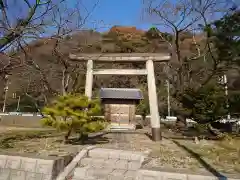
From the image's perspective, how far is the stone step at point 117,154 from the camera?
6.32 metres

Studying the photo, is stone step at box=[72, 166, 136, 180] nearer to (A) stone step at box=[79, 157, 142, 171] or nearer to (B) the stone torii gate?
(A) stone step at box=[79, 157, 142, 171]

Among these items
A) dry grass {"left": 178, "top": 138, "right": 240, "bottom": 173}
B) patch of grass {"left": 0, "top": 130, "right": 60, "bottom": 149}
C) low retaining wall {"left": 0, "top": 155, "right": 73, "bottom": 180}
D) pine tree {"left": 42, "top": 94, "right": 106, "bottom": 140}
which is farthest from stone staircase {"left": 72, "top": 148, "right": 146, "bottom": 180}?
patch of grass {"left": 0, "top": 130, "right": 60, "bottom": 149}

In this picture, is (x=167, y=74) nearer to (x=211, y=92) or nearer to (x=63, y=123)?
(x=211, y=92)

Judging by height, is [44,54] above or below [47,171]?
above

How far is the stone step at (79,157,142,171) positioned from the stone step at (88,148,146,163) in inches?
4.1

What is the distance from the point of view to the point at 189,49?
66.8 feet

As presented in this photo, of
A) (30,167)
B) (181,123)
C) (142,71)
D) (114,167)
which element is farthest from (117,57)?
(181,123)

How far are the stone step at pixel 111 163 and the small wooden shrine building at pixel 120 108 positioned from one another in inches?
461

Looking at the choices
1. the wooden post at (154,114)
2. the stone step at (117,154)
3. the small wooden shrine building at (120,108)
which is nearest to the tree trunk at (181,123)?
the small wooden shrine building at (120,108)

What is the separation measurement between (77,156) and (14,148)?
1986 millimetres

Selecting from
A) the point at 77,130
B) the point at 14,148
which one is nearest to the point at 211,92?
the point at 77,130

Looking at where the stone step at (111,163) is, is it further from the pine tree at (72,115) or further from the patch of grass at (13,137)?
the patch of grass at (13,137)

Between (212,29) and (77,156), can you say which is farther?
(212,29)

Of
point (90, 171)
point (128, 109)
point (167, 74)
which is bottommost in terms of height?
point (90, 171)
